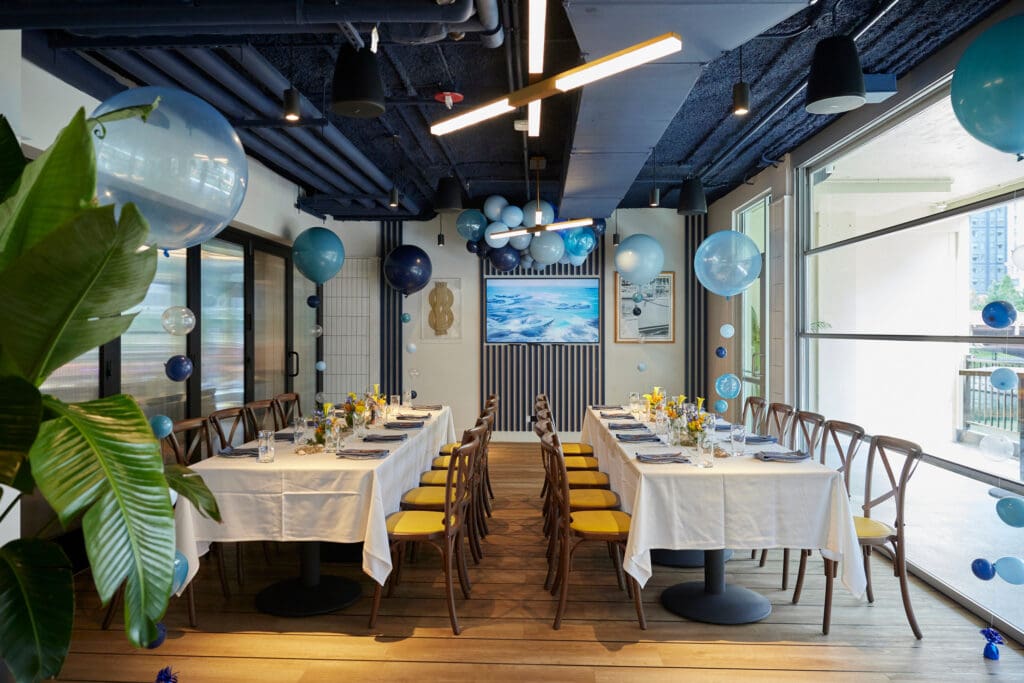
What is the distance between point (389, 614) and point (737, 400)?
5603 mm

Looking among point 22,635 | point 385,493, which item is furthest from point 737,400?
point 22,635

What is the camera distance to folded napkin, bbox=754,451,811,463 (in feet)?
11.4

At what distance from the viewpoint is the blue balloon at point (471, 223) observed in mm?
7398

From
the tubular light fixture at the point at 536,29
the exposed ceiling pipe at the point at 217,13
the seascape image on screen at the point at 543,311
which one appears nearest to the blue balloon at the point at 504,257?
the seascape image on screen at the point at 543,311

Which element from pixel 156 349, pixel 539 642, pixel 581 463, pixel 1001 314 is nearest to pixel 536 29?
pixel 1001 314

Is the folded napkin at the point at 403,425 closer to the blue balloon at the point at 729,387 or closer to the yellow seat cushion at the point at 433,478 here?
the yellow seat cushion at the point at 433,478

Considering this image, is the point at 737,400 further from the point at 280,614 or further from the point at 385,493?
the point at 280,614

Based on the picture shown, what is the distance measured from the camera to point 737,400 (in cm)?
782

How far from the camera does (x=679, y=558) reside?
4211 millimetres

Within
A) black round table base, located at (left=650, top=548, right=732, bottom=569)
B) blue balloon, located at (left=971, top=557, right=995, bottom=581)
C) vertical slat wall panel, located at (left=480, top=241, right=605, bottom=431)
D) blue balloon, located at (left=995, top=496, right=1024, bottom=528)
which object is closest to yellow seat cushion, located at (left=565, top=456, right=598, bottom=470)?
black round table base, located at (left=650, top=548, right=732, bottom=569)

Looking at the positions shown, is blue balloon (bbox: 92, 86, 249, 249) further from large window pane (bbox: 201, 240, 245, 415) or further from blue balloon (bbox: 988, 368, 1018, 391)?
large window pane (bbox: 201, 240, 245, 415)

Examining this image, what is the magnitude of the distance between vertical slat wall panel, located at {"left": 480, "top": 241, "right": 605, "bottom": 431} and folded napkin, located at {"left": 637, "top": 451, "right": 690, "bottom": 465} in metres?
5.24

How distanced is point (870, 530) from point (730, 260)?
2.28 m

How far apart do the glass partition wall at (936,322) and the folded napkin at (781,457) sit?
2.92ft
